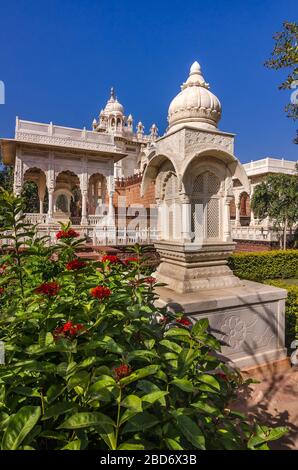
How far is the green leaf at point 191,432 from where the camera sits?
1.01 m

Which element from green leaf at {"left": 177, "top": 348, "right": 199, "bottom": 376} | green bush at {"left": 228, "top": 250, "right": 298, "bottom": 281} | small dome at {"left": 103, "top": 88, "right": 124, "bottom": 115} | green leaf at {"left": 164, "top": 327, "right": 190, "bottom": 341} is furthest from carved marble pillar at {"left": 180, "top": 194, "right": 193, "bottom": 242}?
small dome at {"left": 103, "top": 88, "right": 124, "bottom": 115}

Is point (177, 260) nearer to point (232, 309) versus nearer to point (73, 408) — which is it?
point (232, 309)

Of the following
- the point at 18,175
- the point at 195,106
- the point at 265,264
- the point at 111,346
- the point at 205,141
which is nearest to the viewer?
the point at 111,346

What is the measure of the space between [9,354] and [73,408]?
545mm

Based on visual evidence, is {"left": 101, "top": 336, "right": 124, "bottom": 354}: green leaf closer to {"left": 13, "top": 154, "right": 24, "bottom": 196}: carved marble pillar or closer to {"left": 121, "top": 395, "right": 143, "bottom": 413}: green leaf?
{"left": 121, "top": 395, "right": 143, "bottom": 413}: green leaf

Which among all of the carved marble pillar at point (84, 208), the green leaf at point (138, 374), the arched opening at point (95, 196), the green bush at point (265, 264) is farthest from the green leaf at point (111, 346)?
the arched opening at point (95, 196)

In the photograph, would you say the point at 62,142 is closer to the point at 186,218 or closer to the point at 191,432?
A: the point at 186,218

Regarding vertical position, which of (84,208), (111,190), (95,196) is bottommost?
(84,208)

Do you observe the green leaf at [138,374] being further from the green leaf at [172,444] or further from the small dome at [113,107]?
the small dome at [113,107]

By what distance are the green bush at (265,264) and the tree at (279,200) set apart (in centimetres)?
492

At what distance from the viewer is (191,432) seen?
1046 mm

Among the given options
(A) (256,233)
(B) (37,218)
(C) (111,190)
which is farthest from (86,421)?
(A) (256,233)

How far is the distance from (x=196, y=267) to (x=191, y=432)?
3025 millimetres

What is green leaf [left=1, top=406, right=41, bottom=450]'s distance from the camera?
36.8 inches
